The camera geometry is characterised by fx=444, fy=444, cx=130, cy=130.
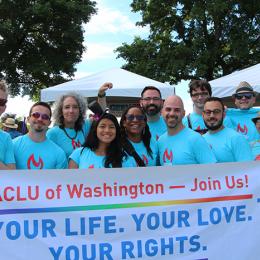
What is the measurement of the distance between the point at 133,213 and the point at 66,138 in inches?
55.0

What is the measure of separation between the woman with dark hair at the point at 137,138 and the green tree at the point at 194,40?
17.4m

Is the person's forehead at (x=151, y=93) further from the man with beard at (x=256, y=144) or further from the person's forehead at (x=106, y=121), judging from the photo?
the man with beard at (x=256, y=144)

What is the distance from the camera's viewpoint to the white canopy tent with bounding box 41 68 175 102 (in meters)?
9.21

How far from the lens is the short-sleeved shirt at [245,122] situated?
502 cm

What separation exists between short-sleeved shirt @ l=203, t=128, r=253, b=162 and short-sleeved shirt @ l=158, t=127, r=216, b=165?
158 mm

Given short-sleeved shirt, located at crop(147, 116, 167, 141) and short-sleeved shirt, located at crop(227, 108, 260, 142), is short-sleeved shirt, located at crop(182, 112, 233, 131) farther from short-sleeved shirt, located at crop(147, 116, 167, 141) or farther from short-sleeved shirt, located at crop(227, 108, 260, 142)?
short-sleeved shirt, located at crop(147, 116, 167, 141)

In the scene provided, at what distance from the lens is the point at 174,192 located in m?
3.43

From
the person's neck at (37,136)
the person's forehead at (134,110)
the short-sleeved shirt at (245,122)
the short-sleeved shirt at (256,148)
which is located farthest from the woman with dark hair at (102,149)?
the short-sleeved shirt at (245,122)

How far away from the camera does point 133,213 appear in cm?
332

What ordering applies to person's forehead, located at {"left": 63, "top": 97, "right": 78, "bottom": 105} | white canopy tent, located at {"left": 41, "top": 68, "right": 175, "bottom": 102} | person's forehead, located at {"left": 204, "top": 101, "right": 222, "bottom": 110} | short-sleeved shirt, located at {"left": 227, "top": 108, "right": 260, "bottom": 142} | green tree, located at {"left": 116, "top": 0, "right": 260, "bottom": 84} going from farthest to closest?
green tree, located at {"left": 116, "top": 0, "right": 260, "bottom": 84}, white canopy tent, located at {"left": 41, "top": 68, "right": 175, "bottom": 102}, short-sleeved shirt, located at {"left": 227, "top": 108, "right": 260, "bottom": 142}, person's forehead, located at {"left": 63, "top": 97, "right": 78, "bottom": 105}, person's forehead, located at {"left": 204, "top": 101, "right": 222, "bottom": 110}

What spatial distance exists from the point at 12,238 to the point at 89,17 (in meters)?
23.4

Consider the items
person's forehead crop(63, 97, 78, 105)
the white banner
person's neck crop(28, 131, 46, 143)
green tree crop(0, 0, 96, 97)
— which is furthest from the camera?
green tree crop(0, 0, 96, 97)

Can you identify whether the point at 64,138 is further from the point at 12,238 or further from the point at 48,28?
the point at 48,28

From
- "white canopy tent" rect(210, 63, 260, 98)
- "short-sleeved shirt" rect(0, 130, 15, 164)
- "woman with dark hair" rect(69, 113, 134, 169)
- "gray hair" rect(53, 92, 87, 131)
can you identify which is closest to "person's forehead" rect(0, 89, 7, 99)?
"short-sleeved shirt" rect(0, 130, 15, 164)
